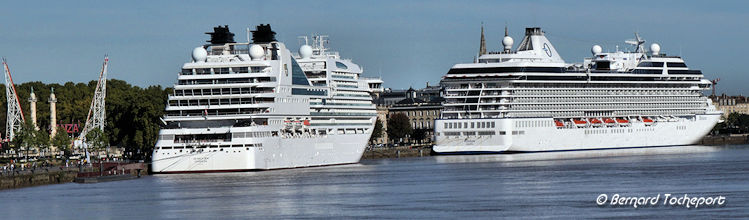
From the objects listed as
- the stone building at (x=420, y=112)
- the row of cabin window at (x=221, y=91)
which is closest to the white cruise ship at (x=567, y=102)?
the row of cabin window at (x=221, y=91)

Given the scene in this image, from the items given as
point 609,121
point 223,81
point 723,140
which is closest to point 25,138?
point 223,81

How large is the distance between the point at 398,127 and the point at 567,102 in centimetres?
3998

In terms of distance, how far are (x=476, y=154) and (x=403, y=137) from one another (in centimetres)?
5231

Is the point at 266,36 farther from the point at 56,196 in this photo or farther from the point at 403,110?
the point at 403,110

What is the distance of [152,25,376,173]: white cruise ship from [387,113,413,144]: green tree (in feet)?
226

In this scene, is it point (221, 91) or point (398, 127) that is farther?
point (398, 127)

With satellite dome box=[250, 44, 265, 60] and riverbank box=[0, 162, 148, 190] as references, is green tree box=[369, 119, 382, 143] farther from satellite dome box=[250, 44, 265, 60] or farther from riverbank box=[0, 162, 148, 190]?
riverbank box=[0, 162, 148, 190]

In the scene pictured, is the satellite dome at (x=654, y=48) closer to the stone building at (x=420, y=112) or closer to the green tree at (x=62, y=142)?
the stone building at (x=420, y=112)

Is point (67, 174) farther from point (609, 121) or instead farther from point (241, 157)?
point (609, 121)

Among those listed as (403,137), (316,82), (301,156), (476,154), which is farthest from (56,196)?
(403,137)

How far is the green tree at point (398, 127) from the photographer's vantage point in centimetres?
17762

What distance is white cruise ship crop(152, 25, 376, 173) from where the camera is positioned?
95.4 m

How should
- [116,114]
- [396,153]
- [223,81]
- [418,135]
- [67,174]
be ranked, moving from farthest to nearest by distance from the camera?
[418,135] < [396,153] < [116,114] < [223,81] < [67,174]

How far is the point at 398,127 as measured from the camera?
17800 cm
